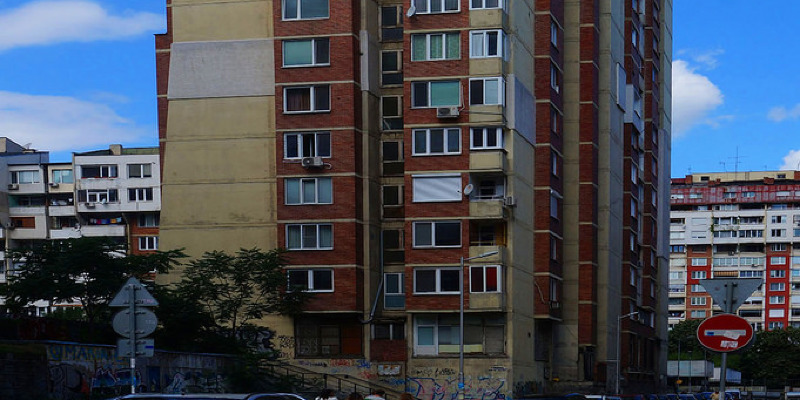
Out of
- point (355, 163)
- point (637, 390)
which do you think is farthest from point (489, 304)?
point (637, 390)

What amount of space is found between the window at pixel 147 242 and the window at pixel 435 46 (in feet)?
181

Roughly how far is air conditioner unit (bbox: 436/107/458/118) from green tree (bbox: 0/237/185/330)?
16066 mm

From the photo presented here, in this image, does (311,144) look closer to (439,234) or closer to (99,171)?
(439,234)

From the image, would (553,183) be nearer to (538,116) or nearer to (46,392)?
(538,116)

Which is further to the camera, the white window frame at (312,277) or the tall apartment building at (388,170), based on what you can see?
the white window frame at (312,277)

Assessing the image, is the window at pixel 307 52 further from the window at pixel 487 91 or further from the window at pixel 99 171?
the window at pixel 99 171

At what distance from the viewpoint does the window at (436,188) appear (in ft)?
183

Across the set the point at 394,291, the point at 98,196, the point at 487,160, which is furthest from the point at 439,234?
the point at 98,196

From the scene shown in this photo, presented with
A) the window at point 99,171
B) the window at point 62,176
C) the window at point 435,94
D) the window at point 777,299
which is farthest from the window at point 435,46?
the window at point 777,299

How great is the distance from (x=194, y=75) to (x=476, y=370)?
19.5 metres

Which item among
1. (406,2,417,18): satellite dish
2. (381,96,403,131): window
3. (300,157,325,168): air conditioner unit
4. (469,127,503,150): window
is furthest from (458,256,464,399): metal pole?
(406,2,417,18): satellite dish

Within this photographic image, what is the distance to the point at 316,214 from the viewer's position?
57562mm

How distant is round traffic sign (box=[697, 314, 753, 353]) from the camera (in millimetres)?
15195

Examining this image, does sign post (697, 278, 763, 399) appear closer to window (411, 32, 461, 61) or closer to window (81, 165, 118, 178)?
window (411, 32, 461, 61)
